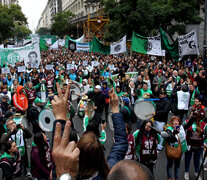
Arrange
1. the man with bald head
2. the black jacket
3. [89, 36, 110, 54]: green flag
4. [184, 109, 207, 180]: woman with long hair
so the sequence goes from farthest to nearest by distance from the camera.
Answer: [89, 36, 110, 54]: green flag
the black jacket
[184, 109, 207, 180]: woman with long hair
the man with bald head

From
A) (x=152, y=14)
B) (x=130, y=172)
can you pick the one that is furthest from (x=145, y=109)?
(x=152, y=14)

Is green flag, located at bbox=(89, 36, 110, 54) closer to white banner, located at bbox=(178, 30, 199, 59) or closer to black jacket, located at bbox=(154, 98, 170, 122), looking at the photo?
white banner, located at bbox=(178, 30, 199, 59)

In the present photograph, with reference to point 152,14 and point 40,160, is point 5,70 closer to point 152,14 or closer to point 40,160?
point 40,160

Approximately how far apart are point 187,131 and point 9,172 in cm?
325

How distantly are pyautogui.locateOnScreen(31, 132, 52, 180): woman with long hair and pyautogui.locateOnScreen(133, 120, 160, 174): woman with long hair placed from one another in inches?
61.8

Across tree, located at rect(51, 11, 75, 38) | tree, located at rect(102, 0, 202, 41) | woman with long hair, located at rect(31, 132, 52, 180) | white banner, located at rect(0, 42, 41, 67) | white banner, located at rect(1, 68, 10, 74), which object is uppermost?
tree, located at rect(51, 11, 75, 38)

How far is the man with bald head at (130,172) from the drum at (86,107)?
17.3 ft

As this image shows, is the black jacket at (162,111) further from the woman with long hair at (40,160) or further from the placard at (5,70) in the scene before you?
the placard at (5,70)

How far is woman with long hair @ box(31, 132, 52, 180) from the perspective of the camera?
3.91 metres

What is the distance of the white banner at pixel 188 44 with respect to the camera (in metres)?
12.4

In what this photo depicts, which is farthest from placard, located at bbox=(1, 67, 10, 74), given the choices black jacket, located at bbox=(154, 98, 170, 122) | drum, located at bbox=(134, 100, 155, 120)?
black jacket, located at bbox=(154, 98, 170, 122)

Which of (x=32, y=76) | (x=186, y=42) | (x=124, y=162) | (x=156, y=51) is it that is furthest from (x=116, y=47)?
(x=124, y=162)

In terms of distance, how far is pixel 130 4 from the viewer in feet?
65.1

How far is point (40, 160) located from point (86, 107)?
2.93 m
